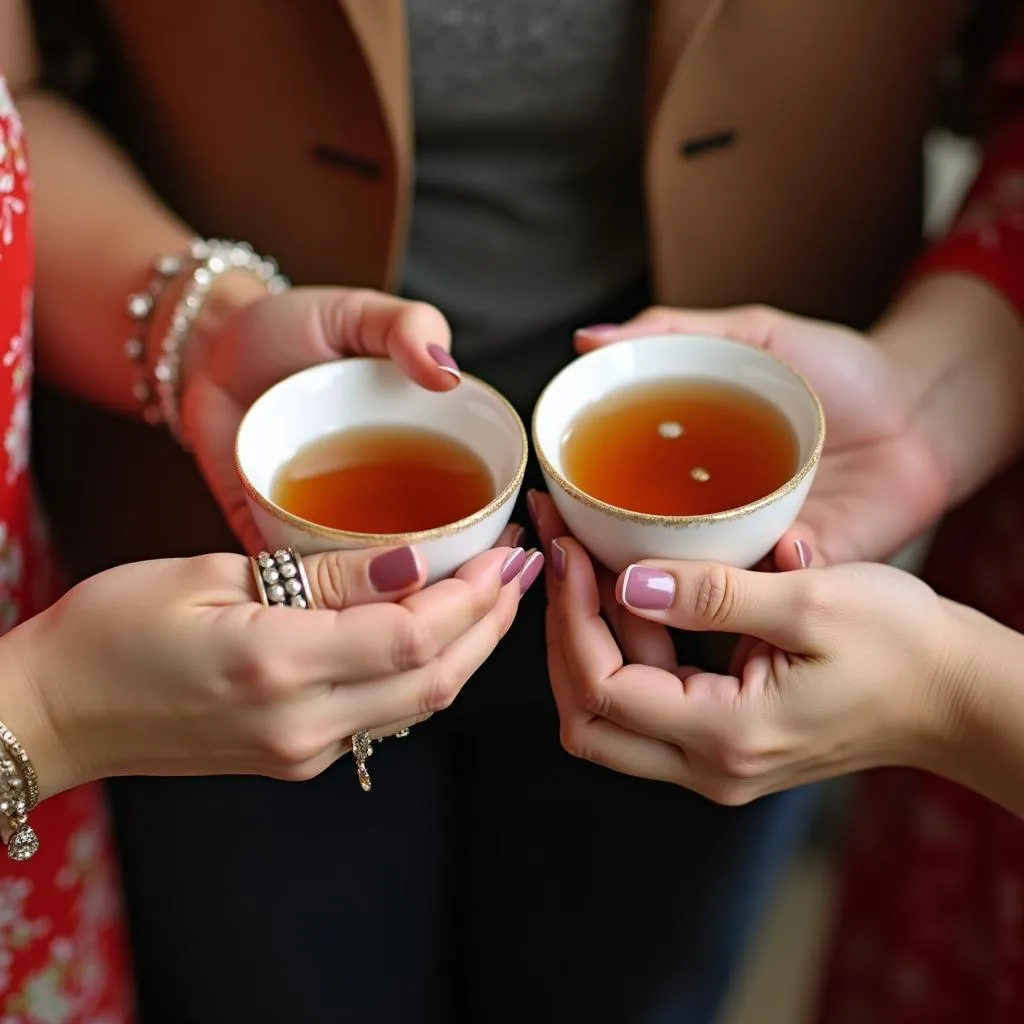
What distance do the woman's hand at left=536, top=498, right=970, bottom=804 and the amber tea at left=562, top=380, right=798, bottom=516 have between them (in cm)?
8

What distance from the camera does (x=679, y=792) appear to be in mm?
1207

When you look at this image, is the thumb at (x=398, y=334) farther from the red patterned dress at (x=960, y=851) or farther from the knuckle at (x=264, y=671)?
the red patterned dress at (x=960, y=851)

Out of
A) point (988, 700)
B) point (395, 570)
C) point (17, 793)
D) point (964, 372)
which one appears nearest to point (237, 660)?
point (395, 570)

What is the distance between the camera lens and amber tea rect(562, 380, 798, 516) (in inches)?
37.8

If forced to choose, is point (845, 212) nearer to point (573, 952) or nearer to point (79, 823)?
point (573, 952)

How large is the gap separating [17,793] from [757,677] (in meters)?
0.58

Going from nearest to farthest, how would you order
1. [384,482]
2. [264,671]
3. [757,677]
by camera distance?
[264,671] < [757,677] < [384,482]

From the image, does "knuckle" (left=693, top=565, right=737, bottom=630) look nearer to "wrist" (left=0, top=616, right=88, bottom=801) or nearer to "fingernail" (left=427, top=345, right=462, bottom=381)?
"fingernail" (left=427, top=345, right=462, bottom=381)

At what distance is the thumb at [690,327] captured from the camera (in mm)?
1034

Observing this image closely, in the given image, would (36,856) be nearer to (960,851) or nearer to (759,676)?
(759,676)

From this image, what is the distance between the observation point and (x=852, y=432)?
1.11 metres

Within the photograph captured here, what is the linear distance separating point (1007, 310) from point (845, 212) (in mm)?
205

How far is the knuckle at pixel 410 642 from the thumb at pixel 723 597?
0.15 metres

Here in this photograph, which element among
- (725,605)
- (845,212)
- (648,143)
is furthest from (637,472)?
(845,212)
